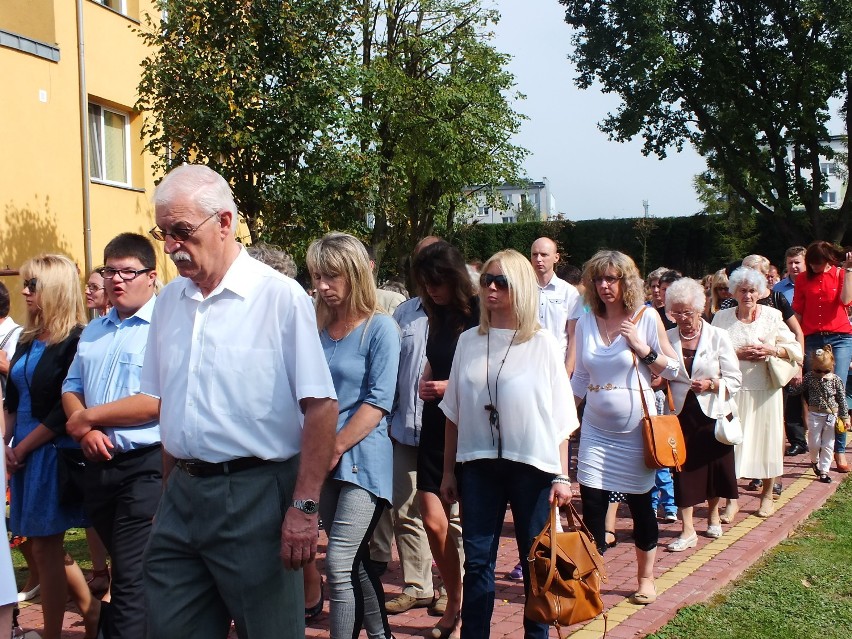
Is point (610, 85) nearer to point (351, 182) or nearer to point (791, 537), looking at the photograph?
point (351, 182)

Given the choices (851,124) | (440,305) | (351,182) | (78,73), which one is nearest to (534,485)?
(440,305)

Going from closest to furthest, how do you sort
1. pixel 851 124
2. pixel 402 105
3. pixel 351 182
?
pixel 351 182, pixel 402 105, pixel 851 124

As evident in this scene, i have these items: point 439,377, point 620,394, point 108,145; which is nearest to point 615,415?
point 620,394

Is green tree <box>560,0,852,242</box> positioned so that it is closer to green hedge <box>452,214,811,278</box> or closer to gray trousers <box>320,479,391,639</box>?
green hedge <box>452,214,811,278</box>

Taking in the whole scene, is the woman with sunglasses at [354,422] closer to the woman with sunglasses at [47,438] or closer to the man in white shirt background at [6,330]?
the woman with sunglasses at [47,438]

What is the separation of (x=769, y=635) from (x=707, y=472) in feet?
7.30

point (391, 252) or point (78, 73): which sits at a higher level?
point (78, 73)

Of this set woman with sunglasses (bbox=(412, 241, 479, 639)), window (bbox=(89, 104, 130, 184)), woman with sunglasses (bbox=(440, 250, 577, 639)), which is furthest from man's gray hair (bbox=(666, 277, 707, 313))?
window (bbox=(89, 104, 130, 184))

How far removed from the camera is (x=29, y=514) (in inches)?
198

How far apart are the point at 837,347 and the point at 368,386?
7.16 metres

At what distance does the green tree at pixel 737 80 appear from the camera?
107 feet

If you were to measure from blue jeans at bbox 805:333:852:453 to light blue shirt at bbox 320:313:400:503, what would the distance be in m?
6.83

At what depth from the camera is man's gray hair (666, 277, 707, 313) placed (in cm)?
712

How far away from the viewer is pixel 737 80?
111ft
